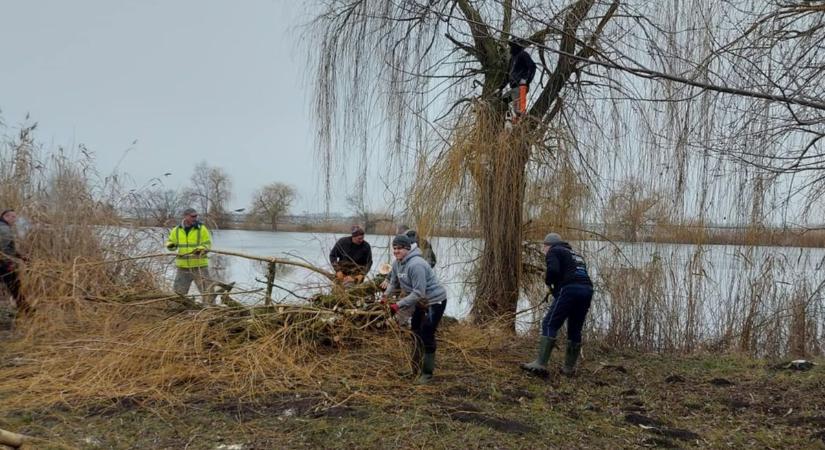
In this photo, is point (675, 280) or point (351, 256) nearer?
point (675, 280)

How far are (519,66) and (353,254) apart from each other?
275 centimetres

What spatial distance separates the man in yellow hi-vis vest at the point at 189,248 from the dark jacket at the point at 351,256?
1.57 metres

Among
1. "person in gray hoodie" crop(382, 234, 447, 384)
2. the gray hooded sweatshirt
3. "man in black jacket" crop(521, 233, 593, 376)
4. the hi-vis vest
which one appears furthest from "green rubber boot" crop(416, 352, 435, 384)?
the hi-vis vest

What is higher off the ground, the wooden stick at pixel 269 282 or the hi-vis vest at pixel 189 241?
the hi-vis vest at pixel 189 241

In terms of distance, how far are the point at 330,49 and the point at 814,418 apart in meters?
5.76

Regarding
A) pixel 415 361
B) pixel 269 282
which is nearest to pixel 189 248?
pixel 269 282

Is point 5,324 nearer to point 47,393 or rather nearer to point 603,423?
point 47,393

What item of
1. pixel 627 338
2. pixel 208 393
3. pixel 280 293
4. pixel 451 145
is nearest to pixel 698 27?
pixel 451 145

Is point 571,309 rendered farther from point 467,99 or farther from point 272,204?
point 272,204

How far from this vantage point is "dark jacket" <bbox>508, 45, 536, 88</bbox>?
606 cm

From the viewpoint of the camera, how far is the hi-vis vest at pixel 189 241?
7.16m

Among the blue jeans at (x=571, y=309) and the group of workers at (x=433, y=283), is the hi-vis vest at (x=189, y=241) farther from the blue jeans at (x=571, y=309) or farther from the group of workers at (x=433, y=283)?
the blue jeans at (x=571, y=309)

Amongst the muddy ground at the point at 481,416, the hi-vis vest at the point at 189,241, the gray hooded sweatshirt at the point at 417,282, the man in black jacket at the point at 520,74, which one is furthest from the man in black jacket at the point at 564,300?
the hi-vis vest at the point at 189,241

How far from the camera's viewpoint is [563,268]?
5.15 metres
